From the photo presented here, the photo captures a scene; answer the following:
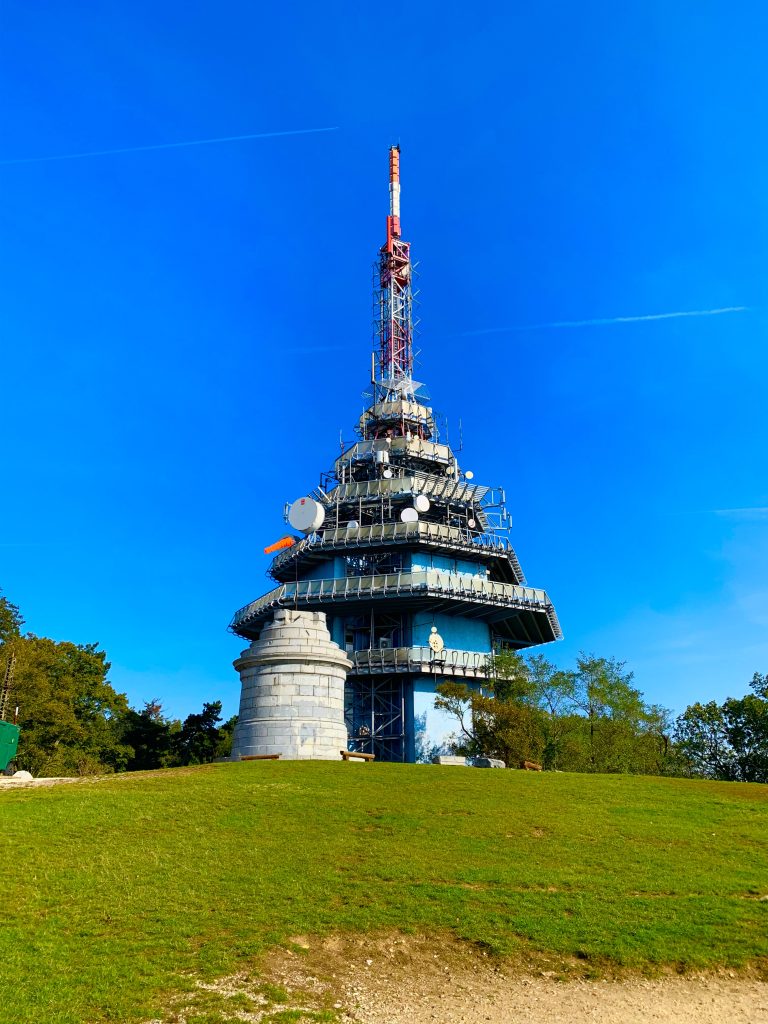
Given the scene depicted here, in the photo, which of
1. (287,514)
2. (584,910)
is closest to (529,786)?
(584,910)

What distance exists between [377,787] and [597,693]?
29.5 meters

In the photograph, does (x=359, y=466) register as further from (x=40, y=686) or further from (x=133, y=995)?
(x=133, y=995)

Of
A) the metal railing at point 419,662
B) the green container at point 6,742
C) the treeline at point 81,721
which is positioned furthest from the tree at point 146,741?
the green container at point 6,742

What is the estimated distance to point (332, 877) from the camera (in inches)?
703

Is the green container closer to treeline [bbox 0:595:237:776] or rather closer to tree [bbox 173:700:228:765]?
treeline [bbox 0:595:237:776]

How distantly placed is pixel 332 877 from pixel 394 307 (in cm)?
6363

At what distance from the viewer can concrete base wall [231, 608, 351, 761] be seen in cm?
3478

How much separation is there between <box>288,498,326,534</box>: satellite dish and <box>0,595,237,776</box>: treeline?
19.4 metres

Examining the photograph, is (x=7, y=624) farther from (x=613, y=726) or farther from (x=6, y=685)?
(x=613, y=726)

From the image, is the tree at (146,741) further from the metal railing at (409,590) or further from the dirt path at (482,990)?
the dirt path at (482,990)

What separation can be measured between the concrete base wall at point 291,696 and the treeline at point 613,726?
12855 mm

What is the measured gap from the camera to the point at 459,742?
177ft

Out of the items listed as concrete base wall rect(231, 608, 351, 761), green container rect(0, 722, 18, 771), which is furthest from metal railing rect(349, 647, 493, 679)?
green container rect(0, 722, 18, 771)

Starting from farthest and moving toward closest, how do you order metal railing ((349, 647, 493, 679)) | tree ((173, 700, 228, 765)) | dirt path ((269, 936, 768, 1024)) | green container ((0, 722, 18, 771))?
1. tree ((173, 700, 228, 765))
2. metal railing ((349, 647, 493, 679))
3. green container ((0, 722, 18, 771))
4. dirt path ((269, 936, 768, 1024))
